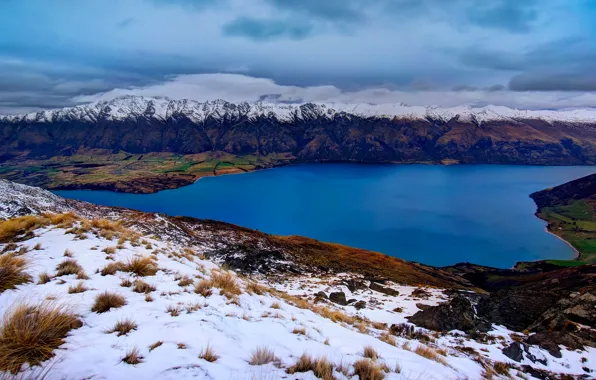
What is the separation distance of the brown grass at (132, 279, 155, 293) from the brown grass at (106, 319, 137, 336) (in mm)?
2160

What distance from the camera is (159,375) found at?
3342 millimetres

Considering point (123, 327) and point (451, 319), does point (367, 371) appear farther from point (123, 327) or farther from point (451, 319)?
point (451, 319)

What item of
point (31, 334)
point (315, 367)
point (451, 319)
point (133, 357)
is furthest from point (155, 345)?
point (451, 319)

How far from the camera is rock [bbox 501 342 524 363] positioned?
9359 mm

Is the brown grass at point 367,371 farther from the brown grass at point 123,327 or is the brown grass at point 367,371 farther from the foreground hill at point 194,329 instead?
the brown grass at point 123,327

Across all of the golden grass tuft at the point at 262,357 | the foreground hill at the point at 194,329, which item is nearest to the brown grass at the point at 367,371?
the foreground hill at the point at 194,329

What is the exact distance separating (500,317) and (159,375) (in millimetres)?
18456

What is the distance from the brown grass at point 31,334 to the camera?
3.02 m

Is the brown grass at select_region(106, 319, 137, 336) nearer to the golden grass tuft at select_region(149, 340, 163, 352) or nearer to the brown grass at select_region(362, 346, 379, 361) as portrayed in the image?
the golden grass tuft at select_region(149, 340, 163, 352)

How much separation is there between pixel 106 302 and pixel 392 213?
122994 millimetres

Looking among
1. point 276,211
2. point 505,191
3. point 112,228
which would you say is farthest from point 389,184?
point 112,228

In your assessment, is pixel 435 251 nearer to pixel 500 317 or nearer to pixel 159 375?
pixel 500 317

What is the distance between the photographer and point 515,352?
9.55 m

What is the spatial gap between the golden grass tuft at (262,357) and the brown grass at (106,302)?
279 cm
